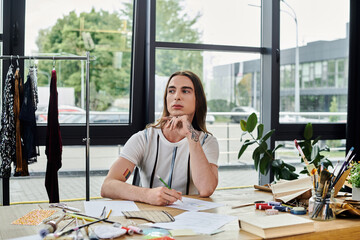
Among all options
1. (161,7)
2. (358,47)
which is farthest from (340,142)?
(161,7)

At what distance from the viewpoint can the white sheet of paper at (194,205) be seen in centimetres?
185

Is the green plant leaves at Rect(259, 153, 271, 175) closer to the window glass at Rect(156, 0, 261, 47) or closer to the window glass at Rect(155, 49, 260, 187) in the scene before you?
the window glass at Rect(155, 49, 260, 187)

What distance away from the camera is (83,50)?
3518 millimetres

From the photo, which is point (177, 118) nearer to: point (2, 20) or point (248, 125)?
point (248, 125)

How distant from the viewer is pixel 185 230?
1.48 metres

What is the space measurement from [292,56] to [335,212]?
2.65 metres

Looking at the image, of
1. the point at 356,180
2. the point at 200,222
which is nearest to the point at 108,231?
the point at 200,222

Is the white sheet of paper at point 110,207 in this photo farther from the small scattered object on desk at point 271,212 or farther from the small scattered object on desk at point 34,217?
the small scattered object on desk at point 271,212

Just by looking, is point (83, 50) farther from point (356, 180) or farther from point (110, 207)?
point (356, 180)

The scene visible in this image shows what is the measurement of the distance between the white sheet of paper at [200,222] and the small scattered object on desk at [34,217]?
17.2 inches

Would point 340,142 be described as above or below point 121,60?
below

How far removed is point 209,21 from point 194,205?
92.5 inches

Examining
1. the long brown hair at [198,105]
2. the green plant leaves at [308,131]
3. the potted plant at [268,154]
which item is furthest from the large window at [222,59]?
the long brown hair at [198,105]

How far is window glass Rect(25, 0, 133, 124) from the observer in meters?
3.38
